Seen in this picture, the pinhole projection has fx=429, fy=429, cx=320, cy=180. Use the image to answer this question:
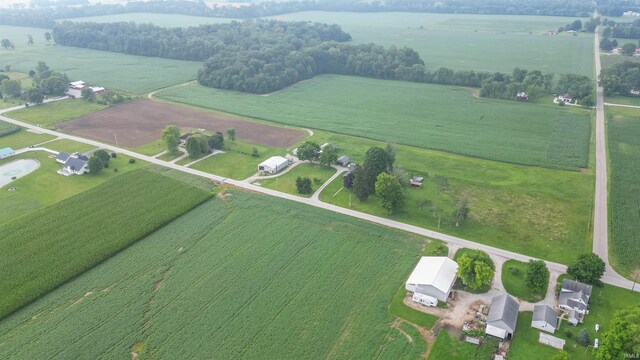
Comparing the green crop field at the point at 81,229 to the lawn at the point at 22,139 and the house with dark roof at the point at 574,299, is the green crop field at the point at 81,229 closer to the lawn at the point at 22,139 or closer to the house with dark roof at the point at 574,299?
the lawn at the point at 22,139

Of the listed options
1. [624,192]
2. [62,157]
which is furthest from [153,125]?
[624,192]

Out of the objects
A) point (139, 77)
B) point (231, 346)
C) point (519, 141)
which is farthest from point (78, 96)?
point (519, 141)

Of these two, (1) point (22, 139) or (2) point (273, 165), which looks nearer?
(2) point (273, 165)

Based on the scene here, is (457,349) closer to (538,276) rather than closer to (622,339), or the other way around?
(538,276)

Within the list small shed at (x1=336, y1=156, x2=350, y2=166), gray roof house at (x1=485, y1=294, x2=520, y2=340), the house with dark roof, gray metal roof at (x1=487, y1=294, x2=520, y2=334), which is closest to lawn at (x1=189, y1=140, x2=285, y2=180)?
small shed at (x1=336, y1=156, x2=350, y2=166)

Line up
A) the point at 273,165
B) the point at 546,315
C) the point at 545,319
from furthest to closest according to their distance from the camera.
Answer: the point at 273,165, the point at 546,315, the point at 545,319

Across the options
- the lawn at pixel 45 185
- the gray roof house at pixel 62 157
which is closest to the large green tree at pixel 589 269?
the lawn at pixel 45 185
